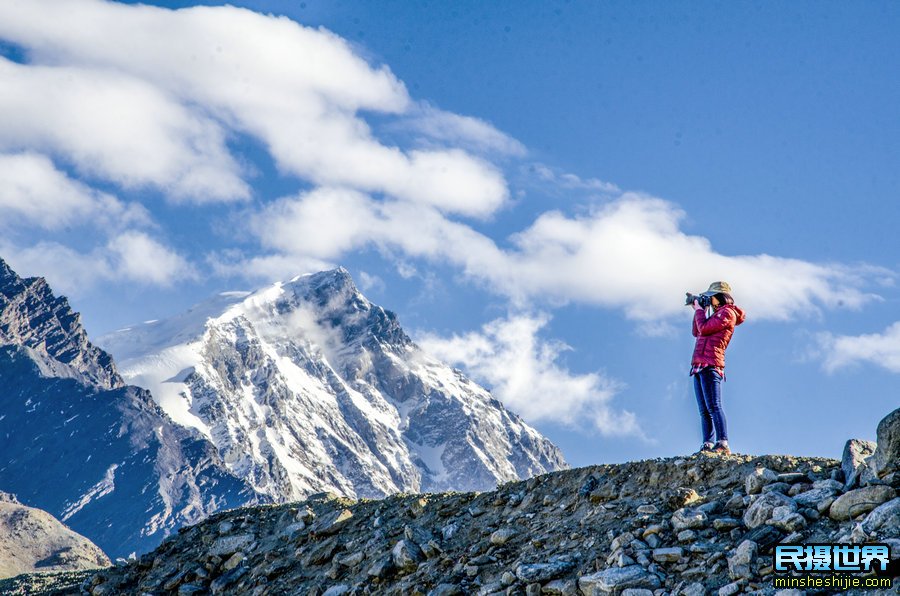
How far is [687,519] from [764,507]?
1.15 m

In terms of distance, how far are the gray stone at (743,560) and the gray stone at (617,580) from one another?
104 centimetres

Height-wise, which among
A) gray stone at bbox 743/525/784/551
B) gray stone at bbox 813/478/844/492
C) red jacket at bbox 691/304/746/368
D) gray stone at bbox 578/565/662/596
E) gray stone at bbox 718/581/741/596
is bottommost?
gray stone at bbox 718/581/741/596

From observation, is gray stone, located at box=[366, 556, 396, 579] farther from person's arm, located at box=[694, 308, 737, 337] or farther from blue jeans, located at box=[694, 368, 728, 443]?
person's arm, located at box=[694, 308, 737, 337]

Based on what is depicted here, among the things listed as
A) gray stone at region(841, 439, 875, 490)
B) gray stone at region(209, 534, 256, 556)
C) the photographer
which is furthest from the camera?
gray stone at region(209, 534, 256, 556)

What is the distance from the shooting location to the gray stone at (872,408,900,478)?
12.5 metres

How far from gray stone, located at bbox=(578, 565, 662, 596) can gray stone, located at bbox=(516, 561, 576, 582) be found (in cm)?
66

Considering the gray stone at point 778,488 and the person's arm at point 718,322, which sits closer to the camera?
the gray stone at point 778,488

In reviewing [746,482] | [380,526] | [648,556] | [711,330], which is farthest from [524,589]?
[711,330]

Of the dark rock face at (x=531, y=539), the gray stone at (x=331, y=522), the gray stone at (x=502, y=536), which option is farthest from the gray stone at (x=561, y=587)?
the gray stone at (x=331, y=522)

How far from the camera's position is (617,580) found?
12680 mm

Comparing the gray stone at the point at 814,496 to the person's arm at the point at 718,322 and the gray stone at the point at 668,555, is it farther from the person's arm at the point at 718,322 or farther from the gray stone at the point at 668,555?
the person's arm at the point at 718,322

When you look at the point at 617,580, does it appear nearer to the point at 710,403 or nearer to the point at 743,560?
the point at 743,560

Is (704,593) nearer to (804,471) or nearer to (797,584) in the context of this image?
(797,584)

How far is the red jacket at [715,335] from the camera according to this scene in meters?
19.2
